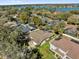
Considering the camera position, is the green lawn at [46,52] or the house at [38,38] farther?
the house at [38,38]

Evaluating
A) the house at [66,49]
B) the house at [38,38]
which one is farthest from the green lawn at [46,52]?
the house at [38,38]

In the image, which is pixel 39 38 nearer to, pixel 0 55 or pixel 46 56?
pixel 46 56

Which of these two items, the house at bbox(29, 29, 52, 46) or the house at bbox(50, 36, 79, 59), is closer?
the house at bbox(50, 36, 79, 59)

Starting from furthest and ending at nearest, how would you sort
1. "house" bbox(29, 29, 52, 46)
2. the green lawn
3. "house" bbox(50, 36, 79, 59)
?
1. "house" bbox(29, 29, 52, 46)
2. the green lawn
3. "house" bbox(50, 36, 79, 59)

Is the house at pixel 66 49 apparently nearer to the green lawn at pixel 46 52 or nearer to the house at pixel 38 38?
the green lawn at pixel 46 52

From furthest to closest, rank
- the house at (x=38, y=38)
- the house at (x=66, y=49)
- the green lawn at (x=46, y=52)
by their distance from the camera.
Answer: the house at (x=38, y=38), the green lawn at (x=46, y=52), the house at (x=66, y=49)

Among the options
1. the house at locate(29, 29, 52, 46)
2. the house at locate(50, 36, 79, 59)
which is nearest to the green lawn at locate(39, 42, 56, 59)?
the house at locate(50, 36, 79, 59)

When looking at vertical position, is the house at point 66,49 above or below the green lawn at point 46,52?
above

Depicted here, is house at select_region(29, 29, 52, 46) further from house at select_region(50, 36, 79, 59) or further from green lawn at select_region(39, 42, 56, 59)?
house at select_region(50, 36, 79, 59)

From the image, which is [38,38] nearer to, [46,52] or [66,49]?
[46,52]

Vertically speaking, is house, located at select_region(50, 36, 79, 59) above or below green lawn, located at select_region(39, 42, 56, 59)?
above
